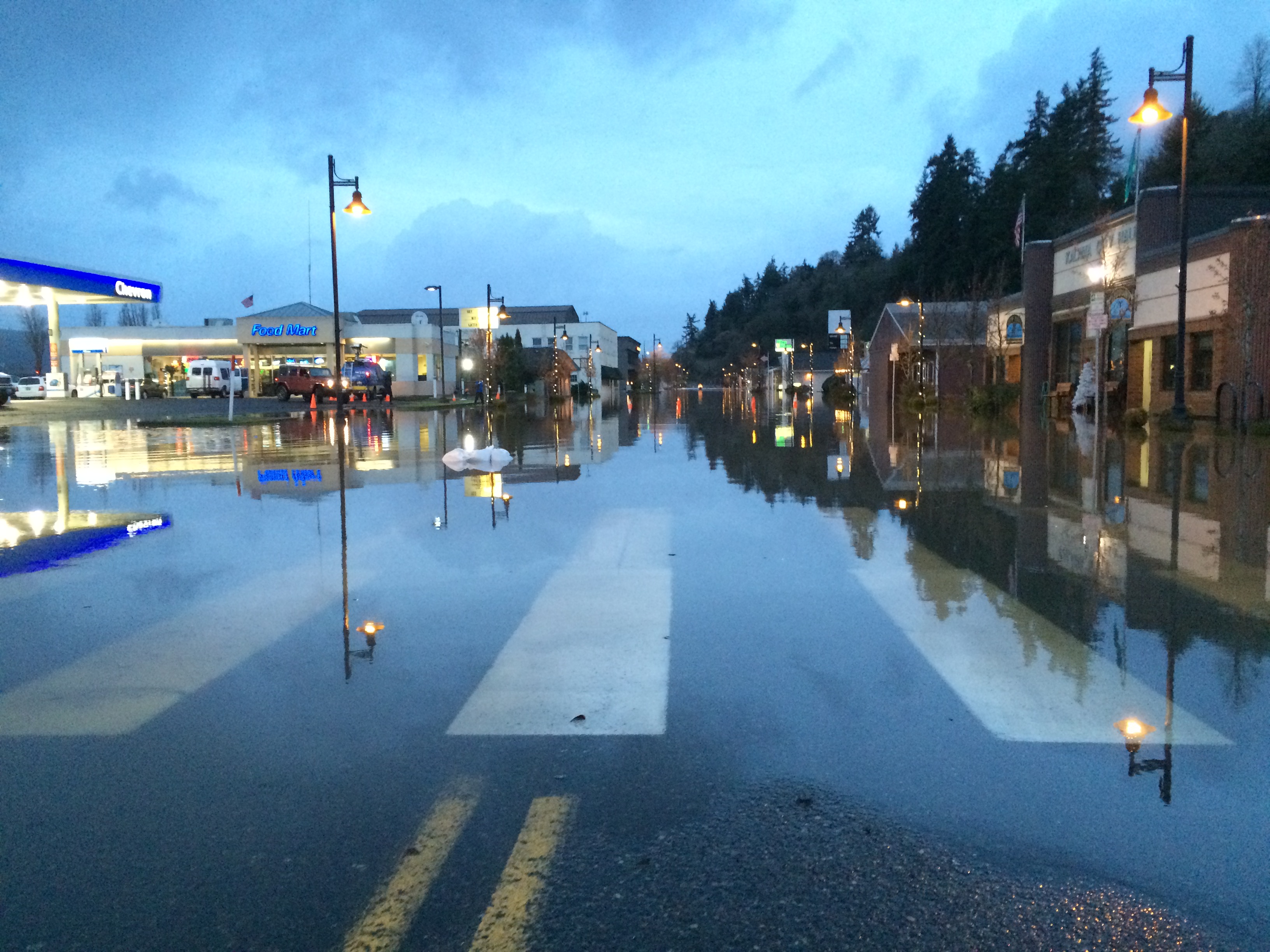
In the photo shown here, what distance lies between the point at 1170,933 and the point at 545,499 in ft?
35.4

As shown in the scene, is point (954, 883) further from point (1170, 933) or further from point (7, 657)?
point (7, 657)

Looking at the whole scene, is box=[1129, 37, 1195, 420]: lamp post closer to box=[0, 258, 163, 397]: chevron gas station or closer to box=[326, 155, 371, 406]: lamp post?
box=[326, 155, 371, 406]: lamp post

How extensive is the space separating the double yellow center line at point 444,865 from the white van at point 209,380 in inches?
2579

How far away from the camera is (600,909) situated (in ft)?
10.9

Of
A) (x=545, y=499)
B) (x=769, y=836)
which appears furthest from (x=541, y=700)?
(x=545, y=499)

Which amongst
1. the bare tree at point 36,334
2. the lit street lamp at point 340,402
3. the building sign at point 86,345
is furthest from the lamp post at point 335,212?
the bare tree at point 36,334

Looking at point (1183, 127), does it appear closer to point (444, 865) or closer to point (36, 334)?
point (444, 865)

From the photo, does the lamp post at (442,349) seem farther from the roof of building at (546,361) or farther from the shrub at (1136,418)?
the shrub at (1136,418)

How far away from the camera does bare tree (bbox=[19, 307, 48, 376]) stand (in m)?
111

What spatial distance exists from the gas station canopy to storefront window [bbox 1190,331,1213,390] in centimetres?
4251

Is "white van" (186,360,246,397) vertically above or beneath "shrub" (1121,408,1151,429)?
above

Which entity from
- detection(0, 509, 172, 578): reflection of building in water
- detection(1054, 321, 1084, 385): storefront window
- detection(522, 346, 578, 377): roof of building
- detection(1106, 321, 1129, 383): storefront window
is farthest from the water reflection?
detection(522, 346, 578, 377): roof of building

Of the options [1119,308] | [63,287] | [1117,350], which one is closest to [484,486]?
[1119,308]

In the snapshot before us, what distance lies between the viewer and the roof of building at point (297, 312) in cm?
7250
